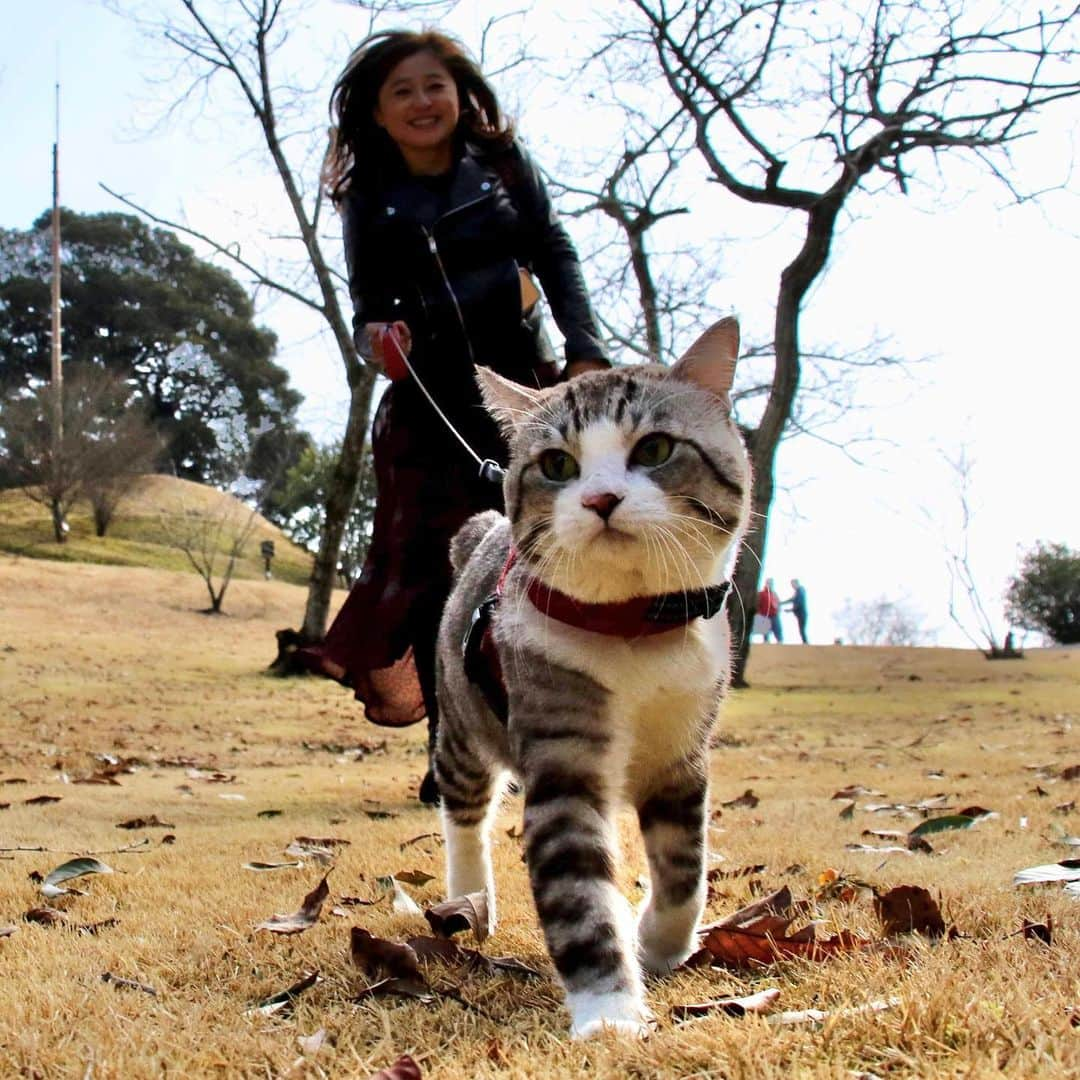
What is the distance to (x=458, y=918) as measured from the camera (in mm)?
2123

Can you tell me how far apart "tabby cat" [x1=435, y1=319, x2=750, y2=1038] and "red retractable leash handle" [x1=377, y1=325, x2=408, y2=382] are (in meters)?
0.99

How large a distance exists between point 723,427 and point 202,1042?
1.40 meters

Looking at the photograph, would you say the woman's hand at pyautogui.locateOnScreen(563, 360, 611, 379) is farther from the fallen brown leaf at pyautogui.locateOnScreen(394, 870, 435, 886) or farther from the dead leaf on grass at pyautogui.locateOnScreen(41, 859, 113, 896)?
the dead leaf on grass at pyautogui.locateOnScreen(41, 859, 113, 896)

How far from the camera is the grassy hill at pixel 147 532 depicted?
79.7ft

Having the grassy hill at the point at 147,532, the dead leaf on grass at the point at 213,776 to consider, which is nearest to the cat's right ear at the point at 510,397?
the dead leaf on grass at the point at 213,776

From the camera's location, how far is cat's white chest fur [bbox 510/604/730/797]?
6.01 feet

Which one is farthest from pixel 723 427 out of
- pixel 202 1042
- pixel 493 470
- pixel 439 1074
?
pixel 202 1042

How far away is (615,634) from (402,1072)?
2.76 ft

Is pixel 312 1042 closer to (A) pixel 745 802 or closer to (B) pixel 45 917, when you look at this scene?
(B) pixel 45 917

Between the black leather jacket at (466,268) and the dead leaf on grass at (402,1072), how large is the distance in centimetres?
233

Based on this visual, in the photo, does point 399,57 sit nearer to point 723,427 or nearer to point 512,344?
point 512,344

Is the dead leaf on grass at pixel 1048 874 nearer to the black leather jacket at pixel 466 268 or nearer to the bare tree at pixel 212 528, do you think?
the black leather jacket at pixel 466 268

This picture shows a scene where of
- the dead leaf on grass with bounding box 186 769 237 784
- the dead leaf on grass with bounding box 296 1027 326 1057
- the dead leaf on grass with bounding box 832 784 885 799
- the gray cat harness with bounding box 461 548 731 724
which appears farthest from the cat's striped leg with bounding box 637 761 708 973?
the dead leaf on grass with bounding box 186 769 237 784

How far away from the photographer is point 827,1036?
1.23 meters
